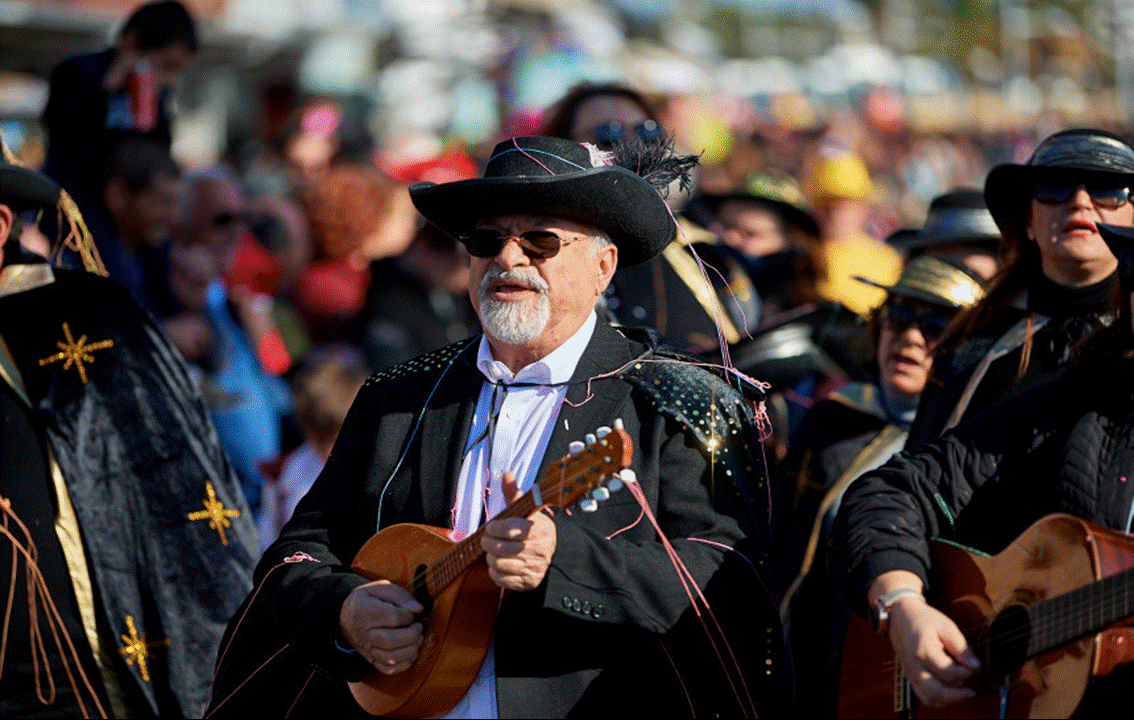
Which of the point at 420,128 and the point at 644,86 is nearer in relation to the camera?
the point at 420,128

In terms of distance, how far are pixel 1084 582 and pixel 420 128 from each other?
1166cm

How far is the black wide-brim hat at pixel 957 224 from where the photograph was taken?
645 centimetres

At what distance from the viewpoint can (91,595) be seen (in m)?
4.98

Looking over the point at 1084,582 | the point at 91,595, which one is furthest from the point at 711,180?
the point at 1084,582

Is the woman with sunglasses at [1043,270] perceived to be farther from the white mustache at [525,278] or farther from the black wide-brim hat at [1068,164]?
the white mustache at [525,278]

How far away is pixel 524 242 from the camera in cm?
414

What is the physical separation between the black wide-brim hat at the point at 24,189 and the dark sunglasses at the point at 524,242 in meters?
1.78

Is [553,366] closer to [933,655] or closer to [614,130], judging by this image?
[933,655]

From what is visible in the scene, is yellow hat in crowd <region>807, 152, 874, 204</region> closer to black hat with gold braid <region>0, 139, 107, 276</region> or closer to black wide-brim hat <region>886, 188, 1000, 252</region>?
black wide-brim hat <region>886, 188, 1000, 252</region>

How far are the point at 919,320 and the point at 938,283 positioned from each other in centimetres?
16

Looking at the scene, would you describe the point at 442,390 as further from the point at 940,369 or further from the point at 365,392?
the point at 940,369

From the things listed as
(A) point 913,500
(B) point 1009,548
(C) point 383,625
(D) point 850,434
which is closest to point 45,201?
(C) point 383,625

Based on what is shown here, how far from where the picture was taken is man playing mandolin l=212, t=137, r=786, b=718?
3.82 metres

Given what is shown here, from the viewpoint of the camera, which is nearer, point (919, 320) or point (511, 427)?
point (511, 427)
